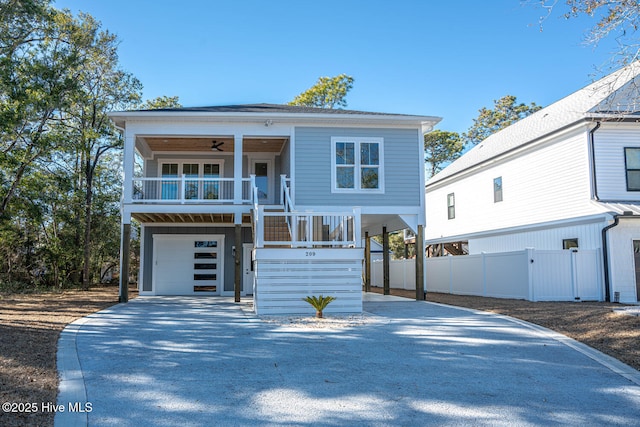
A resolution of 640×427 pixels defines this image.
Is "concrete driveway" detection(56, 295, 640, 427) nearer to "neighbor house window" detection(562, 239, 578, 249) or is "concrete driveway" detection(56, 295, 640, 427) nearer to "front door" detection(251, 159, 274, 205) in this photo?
"neighbor house window" detection(562, 239, 578, 249)

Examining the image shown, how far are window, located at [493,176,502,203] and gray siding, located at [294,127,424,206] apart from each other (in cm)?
640

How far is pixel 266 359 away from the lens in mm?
6340

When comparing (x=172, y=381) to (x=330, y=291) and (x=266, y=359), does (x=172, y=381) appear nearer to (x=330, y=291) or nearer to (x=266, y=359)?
(x=266, y=359)

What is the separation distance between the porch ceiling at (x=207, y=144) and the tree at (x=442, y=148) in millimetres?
23316

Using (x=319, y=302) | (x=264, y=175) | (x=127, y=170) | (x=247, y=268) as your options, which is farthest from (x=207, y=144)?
(x=319, y=302)

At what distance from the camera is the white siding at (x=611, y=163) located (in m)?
14.6

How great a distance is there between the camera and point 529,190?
17.7 meters

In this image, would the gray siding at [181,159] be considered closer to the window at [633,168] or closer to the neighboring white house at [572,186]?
the neighboring white house at [572,186]

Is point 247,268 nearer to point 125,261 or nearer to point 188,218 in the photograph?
point 188,218

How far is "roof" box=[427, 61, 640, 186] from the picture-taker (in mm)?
14359

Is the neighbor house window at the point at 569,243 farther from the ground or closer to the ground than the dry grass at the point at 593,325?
farther from the ground

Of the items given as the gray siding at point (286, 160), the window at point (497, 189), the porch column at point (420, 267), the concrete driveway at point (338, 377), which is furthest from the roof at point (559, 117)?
the concrete driveway at point (338, 377)

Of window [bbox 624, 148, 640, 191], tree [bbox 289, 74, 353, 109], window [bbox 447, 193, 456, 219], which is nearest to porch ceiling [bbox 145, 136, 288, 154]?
window [bbox 447, 193, 456, 219]

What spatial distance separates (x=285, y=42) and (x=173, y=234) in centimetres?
796
